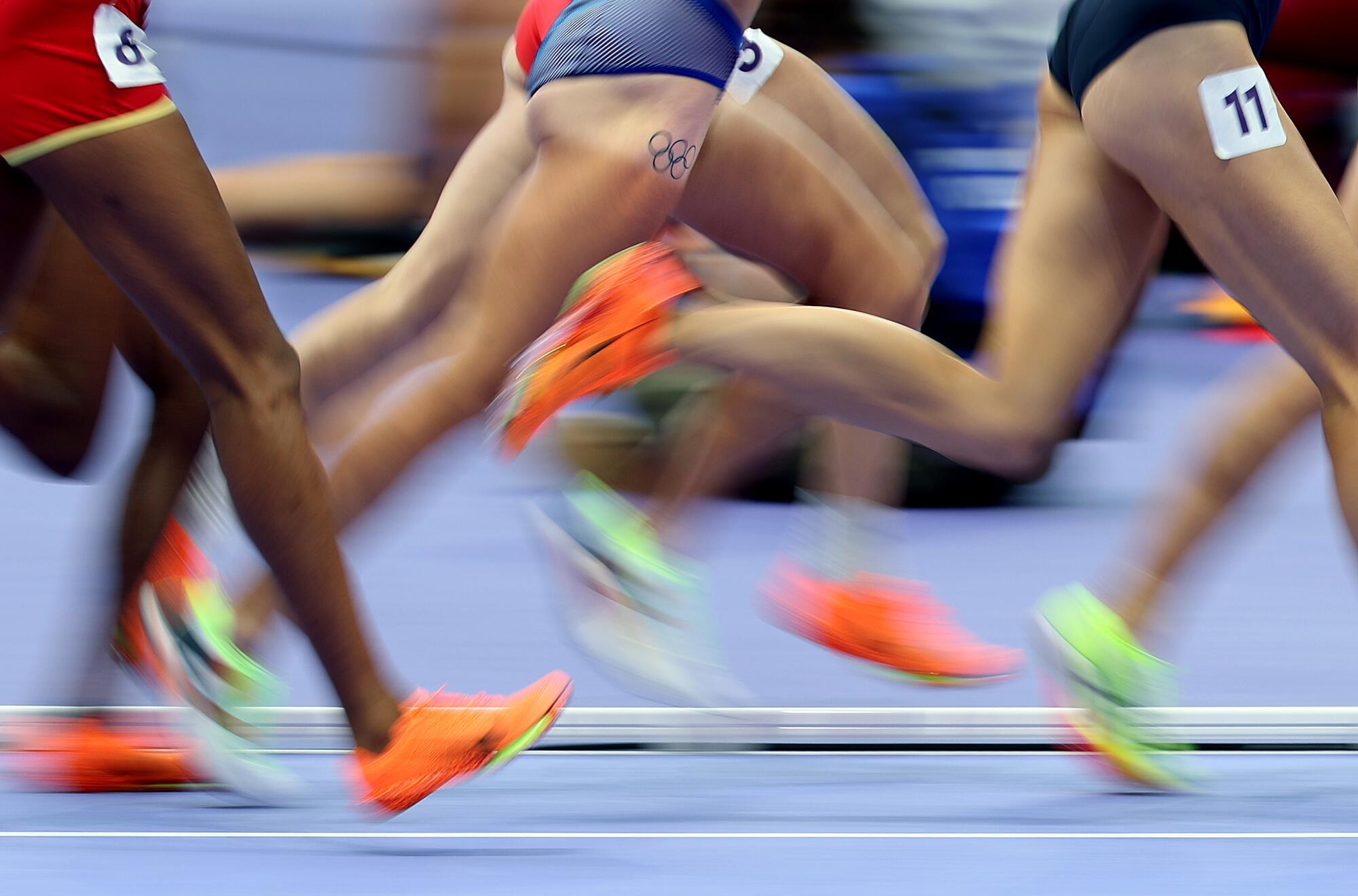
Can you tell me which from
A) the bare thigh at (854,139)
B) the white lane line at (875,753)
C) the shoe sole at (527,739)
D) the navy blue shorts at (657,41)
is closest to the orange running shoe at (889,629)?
the white lane line at (875,753)

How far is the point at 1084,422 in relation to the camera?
516cm

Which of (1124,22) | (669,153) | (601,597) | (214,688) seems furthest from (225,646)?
(1124,22)

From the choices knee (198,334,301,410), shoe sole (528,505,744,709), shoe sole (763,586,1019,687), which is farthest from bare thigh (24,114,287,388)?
shoe sole (763,586,1019,687)

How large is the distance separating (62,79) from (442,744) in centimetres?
79

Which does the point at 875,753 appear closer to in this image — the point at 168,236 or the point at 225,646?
the point at 225,646

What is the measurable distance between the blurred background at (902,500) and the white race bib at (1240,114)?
50cm

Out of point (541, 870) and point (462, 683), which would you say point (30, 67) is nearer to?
point (541, 870)

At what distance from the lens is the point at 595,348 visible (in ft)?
8.05

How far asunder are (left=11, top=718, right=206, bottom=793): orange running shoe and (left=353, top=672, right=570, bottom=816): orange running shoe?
356mm

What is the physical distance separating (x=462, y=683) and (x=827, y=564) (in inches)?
24.7

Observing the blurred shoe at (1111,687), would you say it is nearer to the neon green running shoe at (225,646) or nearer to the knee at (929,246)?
the knee at (929,246)

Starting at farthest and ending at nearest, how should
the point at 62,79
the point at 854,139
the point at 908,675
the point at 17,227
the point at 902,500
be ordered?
the point at 902,500 → the point at 854,139 → the point at 908,675 → the point at 17,227 → the point at 62,79

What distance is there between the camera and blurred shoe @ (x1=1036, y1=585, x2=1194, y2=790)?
250cm

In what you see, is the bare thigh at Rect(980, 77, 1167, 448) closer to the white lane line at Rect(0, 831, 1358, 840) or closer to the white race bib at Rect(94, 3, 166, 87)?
the white lane line at Rect(0, 831, 1358, 840)
